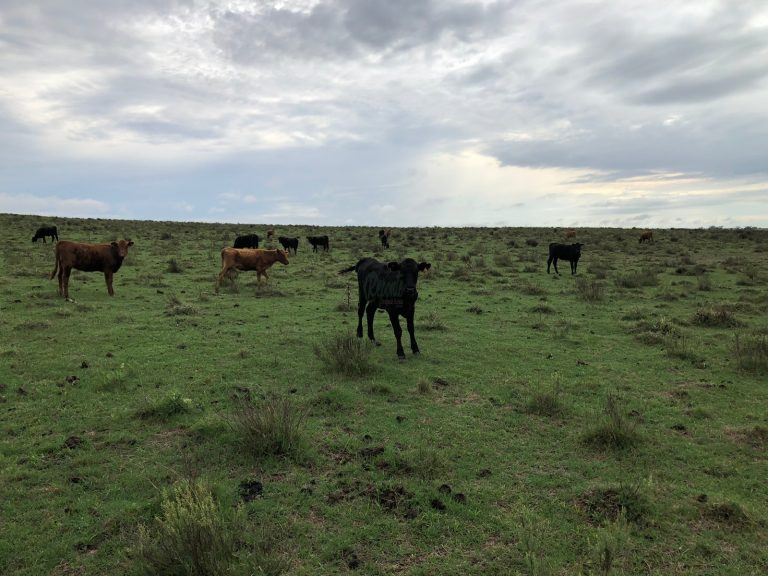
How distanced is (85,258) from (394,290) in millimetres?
10522

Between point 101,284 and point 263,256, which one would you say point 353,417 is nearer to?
point 263,256

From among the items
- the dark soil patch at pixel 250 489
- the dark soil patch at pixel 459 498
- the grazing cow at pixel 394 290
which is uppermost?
the grazing cow at pixel 394 290

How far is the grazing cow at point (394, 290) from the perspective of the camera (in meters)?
9.39

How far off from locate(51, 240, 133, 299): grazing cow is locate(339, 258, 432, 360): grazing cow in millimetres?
8788

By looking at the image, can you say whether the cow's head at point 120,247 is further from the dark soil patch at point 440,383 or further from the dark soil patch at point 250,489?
the dark soil patch at point 250,489

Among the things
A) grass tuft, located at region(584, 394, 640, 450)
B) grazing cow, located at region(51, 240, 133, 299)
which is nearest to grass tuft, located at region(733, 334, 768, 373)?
grass tuft, located at region(584, 394, 640, 450)

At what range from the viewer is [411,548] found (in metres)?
4.07

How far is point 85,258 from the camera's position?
1441cm

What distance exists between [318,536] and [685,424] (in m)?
5.26

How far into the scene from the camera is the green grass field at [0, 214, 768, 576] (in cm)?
395

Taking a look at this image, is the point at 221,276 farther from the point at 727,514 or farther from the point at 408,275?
the point at 727,514

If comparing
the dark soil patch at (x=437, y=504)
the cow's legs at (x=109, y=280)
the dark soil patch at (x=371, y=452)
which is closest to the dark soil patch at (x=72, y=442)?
the dark soil patch at (x=371, y=452)

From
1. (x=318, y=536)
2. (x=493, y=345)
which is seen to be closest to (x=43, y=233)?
(x=493, y=345)

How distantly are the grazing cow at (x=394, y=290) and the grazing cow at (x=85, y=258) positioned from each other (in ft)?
28.8
